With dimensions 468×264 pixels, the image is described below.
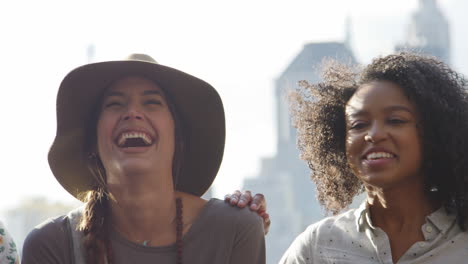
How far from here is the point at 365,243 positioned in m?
4.02

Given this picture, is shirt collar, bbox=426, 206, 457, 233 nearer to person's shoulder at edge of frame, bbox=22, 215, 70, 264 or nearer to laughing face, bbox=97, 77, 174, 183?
laughing face, bbox=97, 77, 174, 183

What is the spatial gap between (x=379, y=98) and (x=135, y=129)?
1.21 meters

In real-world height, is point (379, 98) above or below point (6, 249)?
above

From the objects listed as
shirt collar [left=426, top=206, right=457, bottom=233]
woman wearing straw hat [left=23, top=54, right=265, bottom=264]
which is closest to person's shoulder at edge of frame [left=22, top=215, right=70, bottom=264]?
woman wearing straw hat [left=23, top=54, right=265, bottom=264]

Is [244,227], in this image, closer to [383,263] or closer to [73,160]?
[383,263]

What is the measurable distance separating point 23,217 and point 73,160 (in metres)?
97.6

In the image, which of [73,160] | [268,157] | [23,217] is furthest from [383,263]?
Answer: [268,157]

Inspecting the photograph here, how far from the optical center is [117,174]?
4.05 m

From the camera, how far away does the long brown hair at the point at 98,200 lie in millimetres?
3955

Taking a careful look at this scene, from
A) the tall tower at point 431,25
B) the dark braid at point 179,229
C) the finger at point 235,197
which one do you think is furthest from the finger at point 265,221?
the tall tower at point 431,25

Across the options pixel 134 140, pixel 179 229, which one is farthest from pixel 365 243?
pixel 134 140

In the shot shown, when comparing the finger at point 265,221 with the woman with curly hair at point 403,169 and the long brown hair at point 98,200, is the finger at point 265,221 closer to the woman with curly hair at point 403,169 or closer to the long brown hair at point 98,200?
the woman with curly hair at point 403,169

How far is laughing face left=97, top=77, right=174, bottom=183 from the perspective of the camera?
13.2 feet

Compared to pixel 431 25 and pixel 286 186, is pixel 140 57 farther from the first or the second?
pixel 431 25
